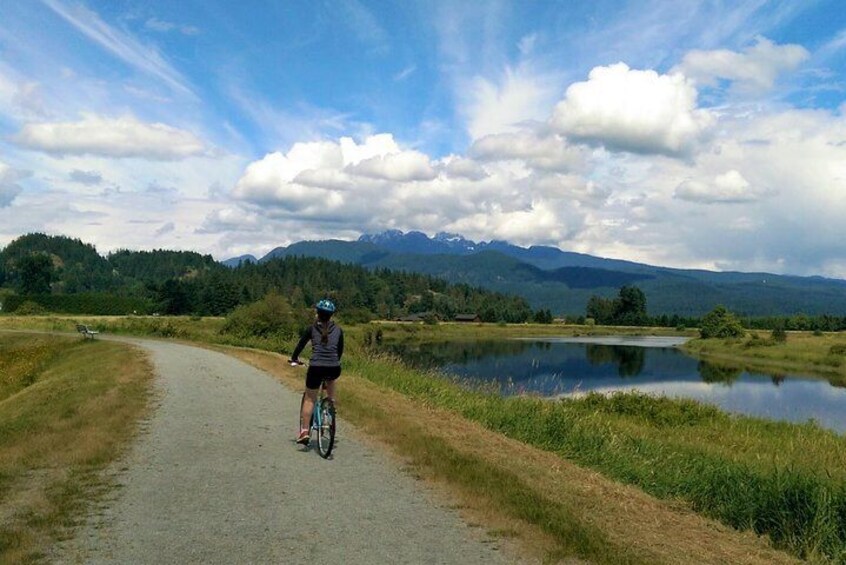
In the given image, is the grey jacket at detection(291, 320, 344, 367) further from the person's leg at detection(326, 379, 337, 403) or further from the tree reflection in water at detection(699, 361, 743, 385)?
the tree reflection in water at detection(699, 361, 743, 385)

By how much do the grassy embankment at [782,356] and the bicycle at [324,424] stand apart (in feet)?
194

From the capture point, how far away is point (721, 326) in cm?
11869

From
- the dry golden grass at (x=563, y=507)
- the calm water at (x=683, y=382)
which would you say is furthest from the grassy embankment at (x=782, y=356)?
the dry golden grass at (x=563, y=507)

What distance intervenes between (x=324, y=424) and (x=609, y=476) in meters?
5.33

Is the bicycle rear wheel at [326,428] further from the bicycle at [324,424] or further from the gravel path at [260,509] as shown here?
the gravel path at [260,509]

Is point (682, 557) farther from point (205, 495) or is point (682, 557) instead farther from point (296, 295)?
point (296, 295)

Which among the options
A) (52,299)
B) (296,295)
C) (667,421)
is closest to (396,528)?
(667,421)

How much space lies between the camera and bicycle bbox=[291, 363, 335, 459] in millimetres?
11336

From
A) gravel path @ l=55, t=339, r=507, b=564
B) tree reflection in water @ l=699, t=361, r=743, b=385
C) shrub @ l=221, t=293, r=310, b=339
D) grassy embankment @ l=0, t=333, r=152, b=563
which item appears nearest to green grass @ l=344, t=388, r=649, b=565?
gravel path @ l=55, t=339, r=507, b=564

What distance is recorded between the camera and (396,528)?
25.0 ft

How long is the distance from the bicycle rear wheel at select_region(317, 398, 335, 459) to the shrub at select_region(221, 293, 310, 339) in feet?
138

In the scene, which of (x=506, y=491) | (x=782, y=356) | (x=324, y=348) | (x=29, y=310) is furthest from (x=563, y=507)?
(x=29, y=310)

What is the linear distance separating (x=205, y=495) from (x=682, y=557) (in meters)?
5.99

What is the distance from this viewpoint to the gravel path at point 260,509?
6738mm
